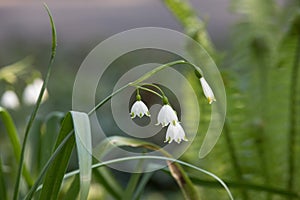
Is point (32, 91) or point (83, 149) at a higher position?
point (32, 91)

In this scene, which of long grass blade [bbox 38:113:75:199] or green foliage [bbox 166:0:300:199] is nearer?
long grass blade [bbox 38:113:75:199]

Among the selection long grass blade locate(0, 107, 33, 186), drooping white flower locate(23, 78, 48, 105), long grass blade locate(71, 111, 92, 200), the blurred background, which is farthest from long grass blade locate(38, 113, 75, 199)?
drooping white flower locate(23, 78, 48, 105)

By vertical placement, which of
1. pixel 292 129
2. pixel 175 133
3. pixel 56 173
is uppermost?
pixel 292 129

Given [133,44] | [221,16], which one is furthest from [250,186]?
[221,16]

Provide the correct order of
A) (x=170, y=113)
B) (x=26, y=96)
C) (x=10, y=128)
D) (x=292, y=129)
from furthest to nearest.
Result: (x=26, y=96), (x=292, y=129), (x=10, y=128), (x=170, y=113)

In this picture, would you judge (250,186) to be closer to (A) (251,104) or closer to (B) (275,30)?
(A) (251,104)

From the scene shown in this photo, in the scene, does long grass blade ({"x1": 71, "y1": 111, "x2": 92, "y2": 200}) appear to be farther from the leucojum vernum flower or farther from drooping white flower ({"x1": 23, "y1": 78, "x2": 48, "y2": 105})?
drooping white flower ({"x1": 23, "y1": 78, "x2": 48, "y2": 105})

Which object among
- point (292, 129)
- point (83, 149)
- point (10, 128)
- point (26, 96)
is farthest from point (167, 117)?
point (26, 96)

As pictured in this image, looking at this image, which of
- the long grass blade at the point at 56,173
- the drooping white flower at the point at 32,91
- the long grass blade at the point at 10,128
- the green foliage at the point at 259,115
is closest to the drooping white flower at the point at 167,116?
the long grass blade at the point at 56,173

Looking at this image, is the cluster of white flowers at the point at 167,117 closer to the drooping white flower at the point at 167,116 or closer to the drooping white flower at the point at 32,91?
the drooping white flower at the point at 167,116

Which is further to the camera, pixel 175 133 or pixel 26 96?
pixel 26 96

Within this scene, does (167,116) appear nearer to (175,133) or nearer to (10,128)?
Result: (175,133)
